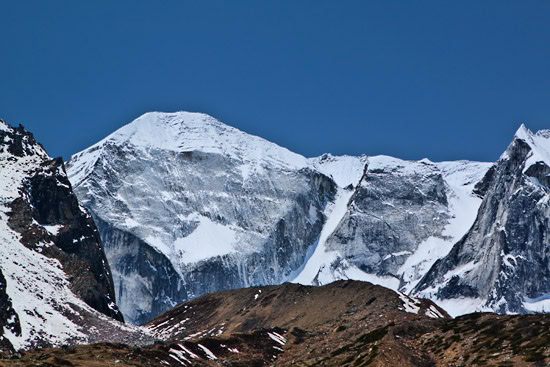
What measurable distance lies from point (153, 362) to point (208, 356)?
24229 millimetres

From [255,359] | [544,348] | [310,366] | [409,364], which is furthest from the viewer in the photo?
[255,359]

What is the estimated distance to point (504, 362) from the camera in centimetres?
14650

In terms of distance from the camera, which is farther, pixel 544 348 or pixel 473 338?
pixel 473 338

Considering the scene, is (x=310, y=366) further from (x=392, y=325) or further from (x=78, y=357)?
(x=78, y=357)

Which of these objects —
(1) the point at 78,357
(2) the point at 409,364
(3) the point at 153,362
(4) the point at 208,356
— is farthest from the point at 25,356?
(2) the point at 409,364

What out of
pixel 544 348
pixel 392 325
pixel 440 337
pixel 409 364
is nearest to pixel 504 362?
pixel 544 348

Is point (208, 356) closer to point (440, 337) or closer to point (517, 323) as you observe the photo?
point (440, 337)

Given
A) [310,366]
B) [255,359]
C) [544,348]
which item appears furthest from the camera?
[255,359]

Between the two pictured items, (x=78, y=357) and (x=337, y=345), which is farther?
(x=337, y=345)

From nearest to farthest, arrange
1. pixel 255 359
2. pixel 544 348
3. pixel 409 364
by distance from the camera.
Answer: pixel 544 348
pixel 409 364
pixel 255 359

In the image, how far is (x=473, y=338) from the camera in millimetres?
168625

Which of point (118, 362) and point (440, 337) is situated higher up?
point (440, 337)

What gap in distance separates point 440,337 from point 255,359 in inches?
1409

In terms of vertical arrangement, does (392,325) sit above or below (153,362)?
above
